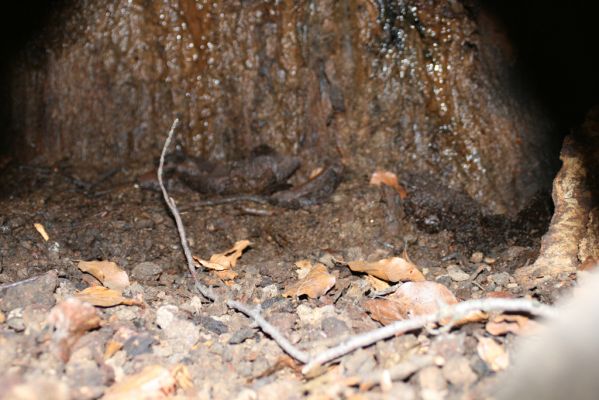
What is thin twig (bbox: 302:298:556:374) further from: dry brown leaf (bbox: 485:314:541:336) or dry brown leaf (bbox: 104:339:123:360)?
dry brown leaf (bbox: 104:339:123:360)

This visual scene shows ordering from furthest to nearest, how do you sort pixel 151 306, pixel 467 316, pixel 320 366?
1. pixel 151 306
2. pixel 467 316
3. pixel 320 366

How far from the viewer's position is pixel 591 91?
2.68 meters

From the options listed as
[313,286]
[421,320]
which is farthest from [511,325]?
[313,286]

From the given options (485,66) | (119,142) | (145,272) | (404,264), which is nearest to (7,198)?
(119,142)

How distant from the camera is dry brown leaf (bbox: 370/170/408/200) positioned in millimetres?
3030

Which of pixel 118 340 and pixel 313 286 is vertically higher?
pixel 313 286

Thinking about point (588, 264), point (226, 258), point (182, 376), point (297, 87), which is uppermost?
point (297, 87)

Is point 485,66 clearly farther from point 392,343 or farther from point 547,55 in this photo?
point 392,343

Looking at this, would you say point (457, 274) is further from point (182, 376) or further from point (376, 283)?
point (182, 376)

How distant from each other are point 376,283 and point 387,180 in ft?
3.31

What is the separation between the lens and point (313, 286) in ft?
6.92

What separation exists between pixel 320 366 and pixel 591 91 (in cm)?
207

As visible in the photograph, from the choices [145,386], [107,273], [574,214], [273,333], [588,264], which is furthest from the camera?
[574,214]

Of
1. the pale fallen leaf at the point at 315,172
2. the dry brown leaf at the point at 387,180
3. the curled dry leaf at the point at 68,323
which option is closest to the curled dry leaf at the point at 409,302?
the curled dry leaf at the point at 68,323
